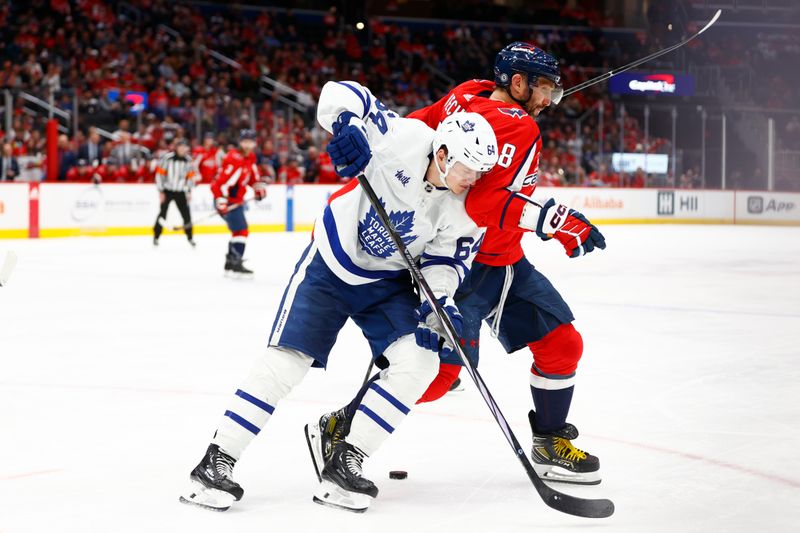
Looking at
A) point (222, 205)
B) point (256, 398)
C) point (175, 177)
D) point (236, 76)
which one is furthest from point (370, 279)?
point (236, 76)

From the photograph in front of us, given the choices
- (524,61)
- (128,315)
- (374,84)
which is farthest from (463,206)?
(374,84)

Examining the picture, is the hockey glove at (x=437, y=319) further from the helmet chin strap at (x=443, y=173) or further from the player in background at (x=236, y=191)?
the player in background at (x=236, y=191)

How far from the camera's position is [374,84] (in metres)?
22.0

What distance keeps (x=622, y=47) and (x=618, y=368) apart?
22.4 metres

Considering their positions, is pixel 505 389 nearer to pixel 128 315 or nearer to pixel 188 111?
pixel 128 315

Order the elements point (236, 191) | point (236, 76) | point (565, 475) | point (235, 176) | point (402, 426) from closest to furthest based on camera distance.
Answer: point (565, 475), point (402, 426), point (236, 191), point (235, 176), point (236, 76)

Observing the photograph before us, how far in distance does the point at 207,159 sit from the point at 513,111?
1250 cm

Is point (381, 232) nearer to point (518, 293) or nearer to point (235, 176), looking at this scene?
point (518, 293)

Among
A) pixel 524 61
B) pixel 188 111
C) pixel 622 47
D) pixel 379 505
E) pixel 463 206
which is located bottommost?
pixel 379 505

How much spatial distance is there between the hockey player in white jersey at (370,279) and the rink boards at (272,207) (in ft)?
36.3

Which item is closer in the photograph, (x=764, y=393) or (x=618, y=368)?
(x=764, y=393)

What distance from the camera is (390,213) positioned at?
111 inches

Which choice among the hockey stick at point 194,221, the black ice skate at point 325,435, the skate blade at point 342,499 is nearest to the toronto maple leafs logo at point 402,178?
the black ice skate at point 325,435

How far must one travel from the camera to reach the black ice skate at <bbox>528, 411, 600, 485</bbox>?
3.06m
